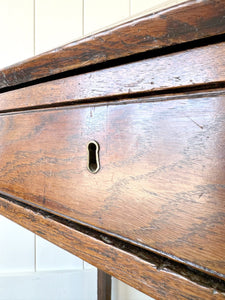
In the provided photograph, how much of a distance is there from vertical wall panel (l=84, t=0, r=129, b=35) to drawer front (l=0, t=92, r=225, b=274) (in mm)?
705

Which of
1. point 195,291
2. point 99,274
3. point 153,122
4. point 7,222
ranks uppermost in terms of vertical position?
point 153,122

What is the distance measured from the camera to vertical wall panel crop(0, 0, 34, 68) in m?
0.98

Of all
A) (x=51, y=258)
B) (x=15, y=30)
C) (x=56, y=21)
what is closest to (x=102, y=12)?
(x=56, y=21)

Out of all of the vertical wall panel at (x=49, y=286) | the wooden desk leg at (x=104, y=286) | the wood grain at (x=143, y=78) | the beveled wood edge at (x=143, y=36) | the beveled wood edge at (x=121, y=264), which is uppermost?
the beveled wood edge at (x=143, y=36)

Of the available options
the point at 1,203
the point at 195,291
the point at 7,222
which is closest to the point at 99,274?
the point at 7,222

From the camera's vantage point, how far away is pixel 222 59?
0.68 feet

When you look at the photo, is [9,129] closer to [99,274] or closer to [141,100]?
[141,100]

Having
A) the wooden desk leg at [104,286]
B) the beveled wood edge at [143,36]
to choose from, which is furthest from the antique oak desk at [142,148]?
the wooden desk leg at [104,286]

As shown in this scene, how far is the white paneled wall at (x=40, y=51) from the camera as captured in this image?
3.21ft

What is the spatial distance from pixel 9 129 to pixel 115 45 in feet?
0.77

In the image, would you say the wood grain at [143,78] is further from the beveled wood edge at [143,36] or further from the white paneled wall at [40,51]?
the white paneled wall at [40,51]

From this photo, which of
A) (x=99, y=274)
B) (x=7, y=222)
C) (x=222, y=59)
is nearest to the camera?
(x=222, y=59)

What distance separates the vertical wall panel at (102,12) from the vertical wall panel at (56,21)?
0.07ft

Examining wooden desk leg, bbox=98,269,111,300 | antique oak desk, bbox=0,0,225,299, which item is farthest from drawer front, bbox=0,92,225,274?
wooden desk leg, bbox=98,269,111,300
